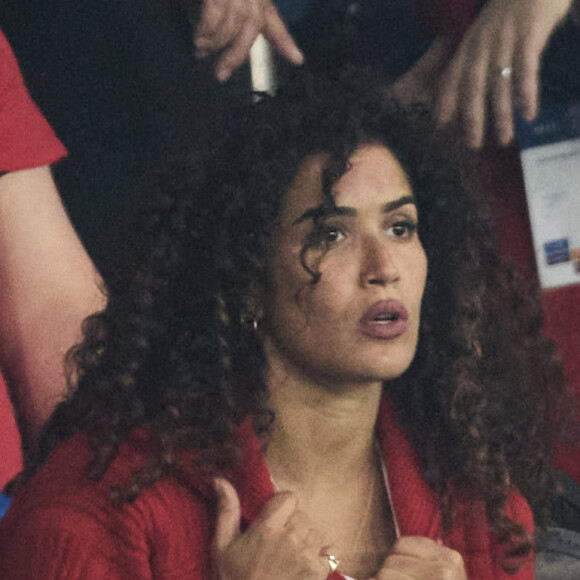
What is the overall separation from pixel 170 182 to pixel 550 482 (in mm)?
672

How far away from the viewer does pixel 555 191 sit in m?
1.38

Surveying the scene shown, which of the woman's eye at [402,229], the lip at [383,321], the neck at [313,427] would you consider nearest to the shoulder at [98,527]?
the neck at [313,427]

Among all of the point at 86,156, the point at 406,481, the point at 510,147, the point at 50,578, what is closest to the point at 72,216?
the point at 86,156

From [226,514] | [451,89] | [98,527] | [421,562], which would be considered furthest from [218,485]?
[451,89]

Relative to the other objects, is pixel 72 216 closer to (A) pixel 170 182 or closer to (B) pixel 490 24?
(A) pixel 170 182

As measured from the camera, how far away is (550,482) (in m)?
1.34

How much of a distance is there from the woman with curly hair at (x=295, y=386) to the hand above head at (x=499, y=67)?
96mm

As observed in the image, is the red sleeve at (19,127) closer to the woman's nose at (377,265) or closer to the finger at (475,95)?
the woman's nose at (377,265)

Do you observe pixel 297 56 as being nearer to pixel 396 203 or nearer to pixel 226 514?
pixel 396 203

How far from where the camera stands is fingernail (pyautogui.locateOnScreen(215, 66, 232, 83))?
121 centimetres

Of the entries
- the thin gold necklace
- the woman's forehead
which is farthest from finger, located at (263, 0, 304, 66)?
the thin gold necklace

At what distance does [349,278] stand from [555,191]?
0.46m

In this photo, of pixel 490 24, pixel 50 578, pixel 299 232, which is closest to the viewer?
pixel 50 578

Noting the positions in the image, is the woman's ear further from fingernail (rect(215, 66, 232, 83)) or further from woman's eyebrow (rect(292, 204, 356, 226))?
fingernail (rect(215, 66, 232, 83))
